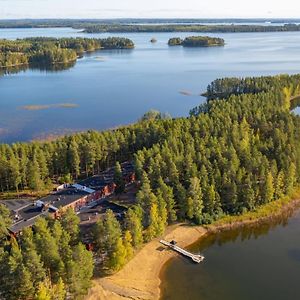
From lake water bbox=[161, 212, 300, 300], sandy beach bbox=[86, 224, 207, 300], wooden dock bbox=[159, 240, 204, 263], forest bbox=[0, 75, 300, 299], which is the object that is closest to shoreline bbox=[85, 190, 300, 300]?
sandy beach bbox=[86, 224, 207, 300]

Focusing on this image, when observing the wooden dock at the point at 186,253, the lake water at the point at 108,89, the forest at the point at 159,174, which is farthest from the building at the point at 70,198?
the lake water at the point at 108,89

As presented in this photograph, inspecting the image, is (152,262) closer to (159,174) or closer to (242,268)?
(242,268)

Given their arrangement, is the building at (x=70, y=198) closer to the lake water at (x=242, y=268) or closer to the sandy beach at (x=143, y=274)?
the sandy beach at (x=143, y=274)

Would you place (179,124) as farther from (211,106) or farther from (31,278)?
(31,278)

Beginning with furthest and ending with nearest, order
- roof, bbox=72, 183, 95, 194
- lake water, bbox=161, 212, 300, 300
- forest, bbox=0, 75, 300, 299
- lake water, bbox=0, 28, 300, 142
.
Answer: lake water, bbox=0, 28, 300, 142 < roof, bbox=72, 183, 95, 194 < lake water, bbox=161, 212, 300, 300 < forest, bbox=0, 75, 300, 299

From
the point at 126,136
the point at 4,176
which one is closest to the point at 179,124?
the point at 126,136

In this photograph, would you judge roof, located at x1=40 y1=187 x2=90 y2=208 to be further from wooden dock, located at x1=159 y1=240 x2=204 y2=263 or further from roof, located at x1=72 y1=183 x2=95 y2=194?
wooden dock, located at x1=159 y1=240 x2=204 y2=263

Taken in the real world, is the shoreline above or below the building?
below
